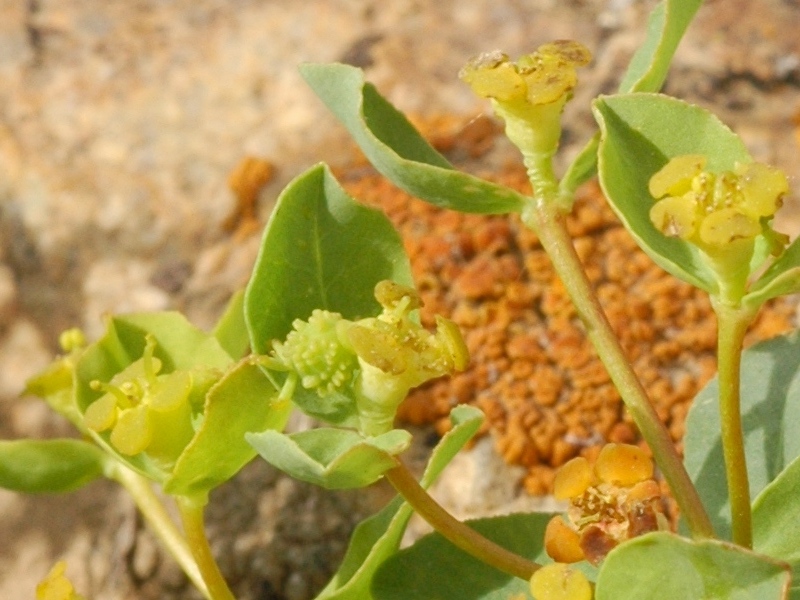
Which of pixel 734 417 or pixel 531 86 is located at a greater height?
pixel 531 86

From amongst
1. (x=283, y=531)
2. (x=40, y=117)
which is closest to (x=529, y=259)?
(x=283, y=531)

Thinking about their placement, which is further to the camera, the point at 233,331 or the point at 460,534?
the point at 233,331

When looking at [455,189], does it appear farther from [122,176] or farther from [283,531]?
[122,176]

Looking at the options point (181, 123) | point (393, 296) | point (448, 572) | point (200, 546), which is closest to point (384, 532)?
point (448, 572)

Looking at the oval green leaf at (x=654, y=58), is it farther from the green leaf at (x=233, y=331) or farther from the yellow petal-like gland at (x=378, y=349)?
the green leaf at (x=233, y=331)

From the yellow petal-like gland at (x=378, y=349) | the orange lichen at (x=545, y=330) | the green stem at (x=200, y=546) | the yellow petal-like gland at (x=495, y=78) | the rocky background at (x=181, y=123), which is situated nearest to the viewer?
the yellow petal-like gland at (x=378, y=349)

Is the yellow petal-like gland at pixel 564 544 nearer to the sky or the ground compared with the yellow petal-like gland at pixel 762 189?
nearer to the ground

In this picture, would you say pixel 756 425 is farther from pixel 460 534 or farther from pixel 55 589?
pixel 55 589

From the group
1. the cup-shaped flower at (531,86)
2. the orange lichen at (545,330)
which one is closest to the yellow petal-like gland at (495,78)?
the cup-shaped flower at (531,86)
